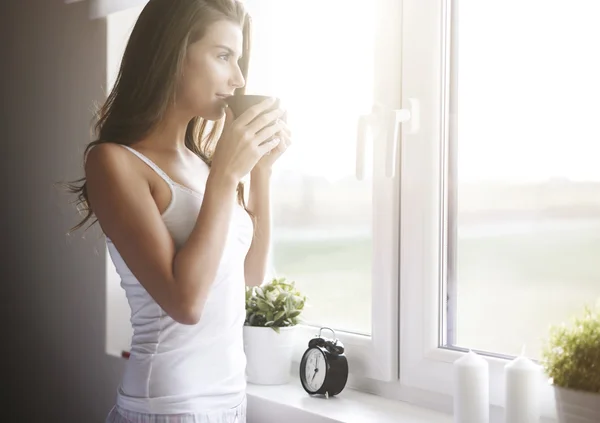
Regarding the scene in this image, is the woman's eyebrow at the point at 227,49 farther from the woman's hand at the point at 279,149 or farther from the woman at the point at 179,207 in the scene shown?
the woman's hand at the point at 279,149

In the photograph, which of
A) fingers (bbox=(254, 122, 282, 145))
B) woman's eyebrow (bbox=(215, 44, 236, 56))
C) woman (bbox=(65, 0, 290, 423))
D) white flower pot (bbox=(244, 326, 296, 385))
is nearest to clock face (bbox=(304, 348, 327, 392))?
white flower pot (bbox=(244, 326, 296, 385))

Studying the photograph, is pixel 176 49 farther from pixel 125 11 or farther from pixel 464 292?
pixel 125 11

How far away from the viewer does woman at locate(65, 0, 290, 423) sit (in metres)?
1.15

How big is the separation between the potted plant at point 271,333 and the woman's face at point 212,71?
0.54 metres

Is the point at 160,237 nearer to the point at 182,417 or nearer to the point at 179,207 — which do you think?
the point at 179,207

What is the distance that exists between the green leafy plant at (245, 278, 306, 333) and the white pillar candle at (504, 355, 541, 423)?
0.59 meters

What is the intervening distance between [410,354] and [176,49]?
77 cm

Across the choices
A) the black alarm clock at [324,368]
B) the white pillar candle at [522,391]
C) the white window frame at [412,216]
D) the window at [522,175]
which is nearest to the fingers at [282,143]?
the white window frame at [412,216]

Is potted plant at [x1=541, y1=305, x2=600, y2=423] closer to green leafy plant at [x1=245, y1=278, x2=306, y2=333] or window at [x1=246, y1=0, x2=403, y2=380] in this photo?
window at [x1=246, y1=0, x2=403, y2=380]

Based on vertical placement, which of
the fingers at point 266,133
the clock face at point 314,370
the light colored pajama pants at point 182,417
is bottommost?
the light colored pajama pants at point 182,417

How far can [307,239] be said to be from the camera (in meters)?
1.77

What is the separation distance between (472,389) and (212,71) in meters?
0.72

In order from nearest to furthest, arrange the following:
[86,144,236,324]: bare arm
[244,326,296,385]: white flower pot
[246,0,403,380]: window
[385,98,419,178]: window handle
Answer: [86,144,236,324]: bare arm
[385,98,419,178]: window handle
[246,0,403,380]: window
[244,326,296,385]: white flower pot

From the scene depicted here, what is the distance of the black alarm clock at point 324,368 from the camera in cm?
150
